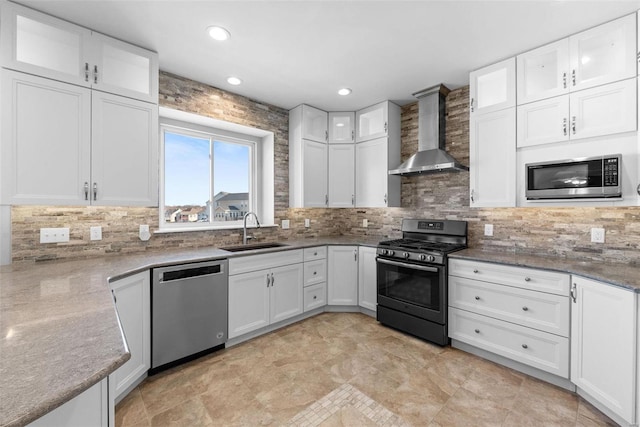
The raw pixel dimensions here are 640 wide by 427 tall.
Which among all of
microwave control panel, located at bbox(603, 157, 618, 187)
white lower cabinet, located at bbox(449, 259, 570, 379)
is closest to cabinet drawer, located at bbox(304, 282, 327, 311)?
white lower cabinet, located at bbox(449, 259, 570, 379)

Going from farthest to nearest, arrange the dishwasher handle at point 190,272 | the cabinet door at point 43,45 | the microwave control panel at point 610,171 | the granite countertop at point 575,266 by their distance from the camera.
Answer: the dishwasher handle at point 190,272
the microwave control panel at point 610,171
the cabinet door at point 43,45
the granite countertop at point 575,266

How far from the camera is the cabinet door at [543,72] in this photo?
223 cm

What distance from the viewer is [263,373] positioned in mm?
2248

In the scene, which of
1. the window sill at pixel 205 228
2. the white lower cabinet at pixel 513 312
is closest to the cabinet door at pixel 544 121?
the white lower cabinet at pixel 513 312

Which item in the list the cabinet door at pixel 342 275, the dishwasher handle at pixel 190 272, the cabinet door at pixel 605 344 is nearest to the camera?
the cabinet door at pixel 605 344

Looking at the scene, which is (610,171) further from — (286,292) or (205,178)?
(205,178)

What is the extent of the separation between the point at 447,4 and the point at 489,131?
4.18ft

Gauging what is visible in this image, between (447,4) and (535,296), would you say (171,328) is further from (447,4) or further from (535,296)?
(447,4)

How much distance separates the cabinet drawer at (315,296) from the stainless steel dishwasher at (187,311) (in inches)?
40.3

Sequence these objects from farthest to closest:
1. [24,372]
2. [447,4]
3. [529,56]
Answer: [529,56] → [447,4] → [24,372]

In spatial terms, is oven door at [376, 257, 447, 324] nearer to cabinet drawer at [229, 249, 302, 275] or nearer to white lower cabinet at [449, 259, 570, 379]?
white lower cabinet at [449, 259, 570, 379]

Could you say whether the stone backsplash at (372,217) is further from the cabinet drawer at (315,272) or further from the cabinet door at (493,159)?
the cabinet drawer at (315,272)

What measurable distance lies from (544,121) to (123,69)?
3.55 metres

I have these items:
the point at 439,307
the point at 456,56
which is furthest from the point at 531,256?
the point at 456,56
